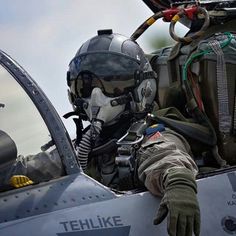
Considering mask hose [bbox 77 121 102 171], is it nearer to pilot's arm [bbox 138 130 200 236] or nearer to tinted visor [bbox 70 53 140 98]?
tinted visor [bbox 70 53 140 98]

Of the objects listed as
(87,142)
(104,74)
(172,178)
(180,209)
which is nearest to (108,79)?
(104,74)

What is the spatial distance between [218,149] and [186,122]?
9.3 inches

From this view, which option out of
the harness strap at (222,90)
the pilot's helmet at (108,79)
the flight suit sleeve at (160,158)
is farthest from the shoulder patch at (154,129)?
the harness strap at (222,90)

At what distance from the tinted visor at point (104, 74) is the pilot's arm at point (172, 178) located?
0.38 meters

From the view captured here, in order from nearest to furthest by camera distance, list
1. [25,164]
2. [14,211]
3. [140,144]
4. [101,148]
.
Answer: [14,211] → [25,164] → [140,144] → [101,148]

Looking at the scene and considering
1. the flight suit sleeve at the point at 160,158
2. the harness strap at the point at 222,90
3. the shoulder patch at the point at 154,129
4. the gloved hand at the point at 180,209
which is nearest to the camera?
the gloved hand at the point at 180,209

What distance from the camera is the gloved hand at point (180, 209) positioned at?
2.28 meters

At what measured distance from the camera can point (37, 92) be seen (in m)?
2.62

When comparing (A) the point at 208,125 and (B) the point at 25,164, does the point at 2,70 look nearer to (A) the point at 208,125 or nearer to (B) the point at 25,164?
(B) the point at 25,164

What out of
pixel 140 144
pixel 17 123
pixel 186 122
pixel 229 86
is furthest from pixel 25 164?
pixel 229 86

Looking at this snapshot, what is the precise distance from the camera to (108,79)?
321cm

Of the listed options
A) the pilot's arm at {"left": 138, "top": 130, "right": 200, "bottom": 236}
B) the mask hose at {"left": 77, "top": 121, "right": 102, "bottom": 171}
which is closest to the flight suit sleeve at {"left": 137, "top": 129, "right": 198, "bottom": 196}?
the pilot's arm at {"left": 138, "top": 130, "right": 200, "bottom": 236}

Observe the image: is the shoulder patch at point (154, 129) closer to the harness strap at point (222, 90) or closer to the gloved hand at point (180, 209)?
the harness strap at point (222, 90)

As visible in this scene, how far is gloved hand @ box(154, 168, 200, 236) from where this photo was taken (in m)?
2.28
